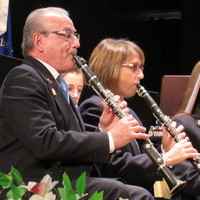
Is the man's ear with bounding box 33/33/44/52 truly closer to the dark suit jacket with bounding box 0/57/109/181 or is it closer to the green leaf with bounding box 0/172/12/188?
the dark suit jacket with bounding box 0/57/109/181

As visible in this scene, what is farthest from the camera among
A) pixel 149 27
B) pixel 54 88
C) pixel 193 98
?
pixel 149 27

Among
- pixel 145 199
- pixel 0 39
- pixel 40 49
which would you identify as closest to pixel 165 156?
pixel 145 199

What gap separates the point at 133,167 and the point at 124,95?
0.53 m

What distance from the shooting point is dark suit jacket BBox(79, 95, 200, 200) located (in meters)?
2.41

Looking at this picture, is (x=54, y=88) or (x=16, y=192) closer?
(x=16, y=192)

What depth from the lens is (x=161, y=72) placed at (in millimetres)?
7406

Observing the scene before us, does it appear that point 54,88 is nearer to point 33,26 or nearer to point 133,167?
point 33,26

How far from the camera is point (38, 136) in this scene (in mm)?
1916

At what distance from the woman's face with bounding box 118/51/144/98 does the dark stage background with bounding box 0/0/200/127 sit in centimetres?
379

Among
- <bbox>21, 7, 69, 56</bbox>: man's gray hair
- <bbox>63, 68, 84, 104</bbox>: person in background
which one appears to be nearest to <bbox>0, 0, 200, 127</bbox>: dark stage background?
→ <bbox>63, 68, 84, 104</bbox>: person in background

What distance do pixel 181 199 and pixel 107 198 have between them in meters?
0.87

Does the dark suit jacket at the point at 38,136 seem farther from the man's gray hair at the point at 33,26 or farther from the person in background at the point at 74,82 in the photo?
the person in background at the point at 74,82

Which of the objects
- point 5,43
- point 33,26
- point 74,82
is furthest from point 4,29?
point 33,26

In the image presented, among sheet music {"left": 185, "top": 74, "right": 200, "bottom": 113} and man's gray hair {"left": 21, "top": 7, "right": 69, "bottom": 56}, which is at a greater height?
man's gray hair {"left": 21, "top": 7, "right": 69, "bottom": 56}
